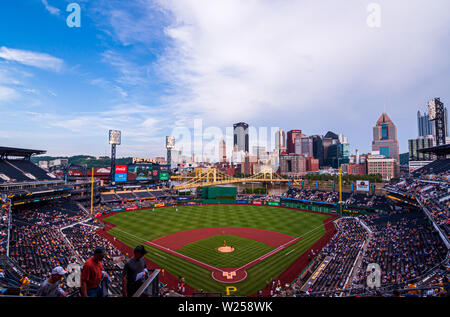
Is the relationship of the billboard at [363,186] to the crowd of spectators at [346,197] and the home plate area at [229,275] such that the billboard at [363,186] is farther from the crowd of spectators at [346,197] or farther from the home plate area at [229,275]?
the home plate area at [229,275]

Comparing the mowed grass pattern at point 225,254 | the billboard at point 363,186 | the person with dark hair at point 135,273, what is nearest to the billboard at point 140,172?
the mowed grass pattern at point 225,254

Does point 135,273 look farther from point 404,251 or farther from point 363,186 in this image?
point 363,186

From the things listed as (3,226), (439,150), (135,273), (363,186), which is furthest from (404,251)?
(3,226)

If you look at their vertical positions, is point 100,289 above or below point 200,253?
above

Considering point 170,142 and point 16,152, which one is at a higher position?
point 170,142

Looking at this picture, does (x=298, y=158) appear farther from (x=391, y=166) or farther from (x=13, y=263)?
(x=13, y=263)

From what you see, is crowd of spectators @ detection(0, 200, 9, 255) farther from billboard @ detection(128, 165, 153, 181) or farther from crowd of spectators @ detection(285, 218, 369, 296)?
billboard @ detection(128, 165, 153, 181)

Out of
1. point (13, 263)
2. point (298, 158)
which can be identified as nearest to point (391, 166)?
point (298, 158)
